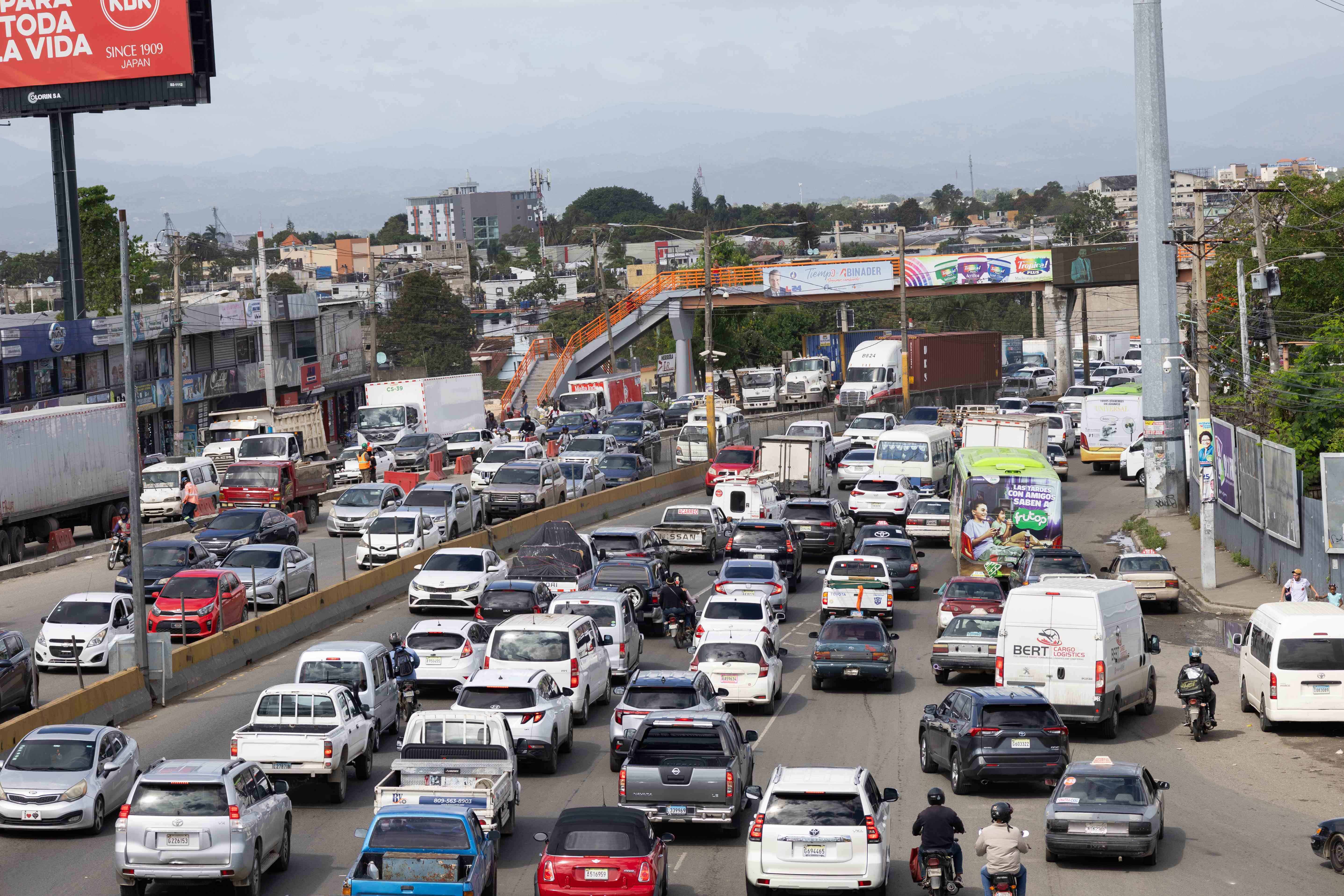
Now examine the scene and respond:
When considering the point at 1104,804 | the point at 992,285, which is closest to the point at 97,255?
the point at 992,285

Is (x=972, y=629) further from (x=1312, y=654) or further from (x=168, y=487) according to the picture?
(x=168, y=487)

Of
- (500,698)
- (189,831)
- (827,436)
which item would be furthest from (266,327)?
(189,831)

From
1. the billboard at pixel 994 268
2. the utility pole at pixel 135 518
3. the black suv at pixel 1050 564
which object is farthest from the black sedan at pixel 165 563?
the billboard at pixel 994 268

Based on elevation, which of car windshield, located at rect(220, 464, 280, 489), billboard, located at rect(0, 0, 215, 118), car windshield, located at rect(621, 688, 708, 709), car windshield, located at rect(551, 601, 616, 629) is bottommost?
car windshield, located at rect(621, 688, 708, 709)

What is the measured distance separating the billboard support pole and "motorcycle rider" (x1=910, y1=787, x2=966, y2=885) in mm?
57761

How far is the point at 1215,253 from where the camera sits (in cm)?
8244

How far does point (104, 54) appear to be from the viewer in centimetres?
6412

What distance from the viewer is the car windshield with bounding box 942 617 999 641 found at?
94.6 ft

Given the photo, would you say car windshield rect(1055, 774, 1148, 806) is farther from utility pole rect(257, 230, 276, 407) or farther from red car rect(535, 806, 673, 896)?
utility pole rect(257, 230, 276, 407)

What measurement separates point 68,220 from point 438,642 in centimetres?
4652

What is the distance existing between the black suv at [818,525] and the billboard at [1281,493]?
1125 cm

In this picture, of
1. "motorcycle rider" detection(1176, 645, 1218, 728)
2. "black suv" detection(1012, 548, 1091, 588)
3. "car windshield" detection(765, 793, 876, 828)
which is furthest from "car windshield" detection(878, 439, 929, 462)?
"car windshield" detection(765, 793, 876, 828)

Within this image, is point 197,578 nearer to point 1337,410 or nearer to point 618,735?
point 618,735

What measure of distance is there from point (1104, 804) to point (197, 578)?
66.6 feet
